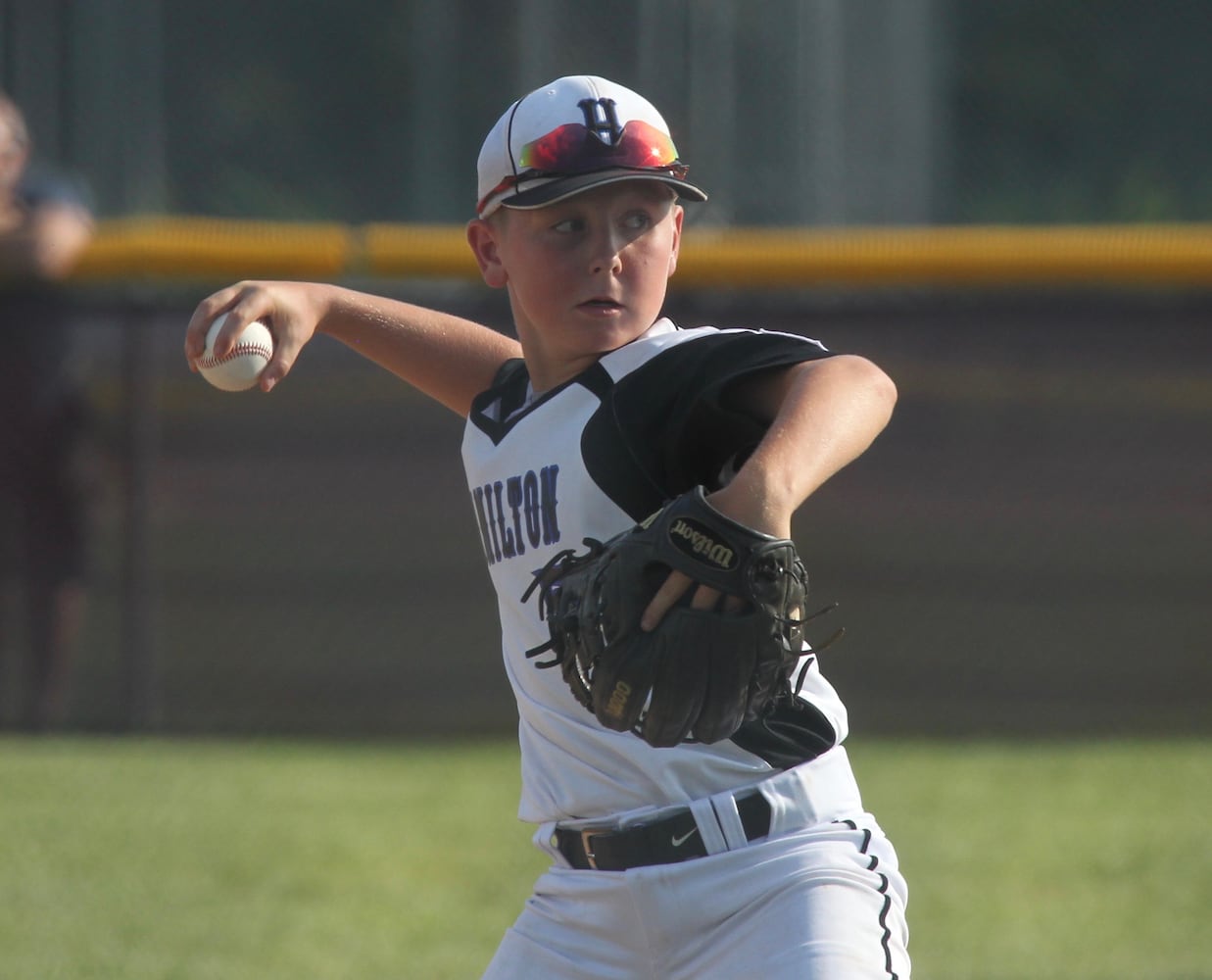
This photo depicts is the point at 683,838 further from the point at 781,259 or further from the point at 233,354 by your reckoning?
the point at 781,259

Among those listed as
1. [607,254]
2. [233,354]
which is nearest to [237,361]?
[233,354]

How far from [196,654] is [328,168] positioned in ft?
14.7

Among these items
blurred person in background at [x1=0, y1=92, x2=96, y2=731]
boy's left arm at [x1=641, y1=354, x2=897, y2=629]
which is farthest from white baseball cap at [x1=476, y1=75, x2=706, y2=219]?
blurred person in background at [x1=0, y1=92, x2=96, y2=731]

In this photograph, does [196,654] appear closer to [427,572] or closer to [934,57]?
[427,572]

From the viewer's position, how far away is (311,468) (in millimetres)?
6004

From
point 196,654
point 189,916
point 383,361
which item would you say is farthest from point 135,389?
point 383,361

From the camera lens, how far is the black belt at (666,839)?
1.99 metres

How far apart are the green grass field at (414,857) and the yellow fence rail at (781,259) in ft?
5.34

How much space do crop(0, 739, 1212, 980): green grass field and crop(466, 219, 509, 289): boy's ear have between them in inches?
72.8

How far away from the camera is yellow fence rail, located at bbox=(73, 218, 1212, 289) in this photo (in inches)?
231

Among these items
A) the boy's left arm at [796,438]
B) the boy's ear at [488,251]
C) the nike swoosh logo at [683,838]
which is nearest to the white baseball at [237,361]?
the boy's ear at [488,251]

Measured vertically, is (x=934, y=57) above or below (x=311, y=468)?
above

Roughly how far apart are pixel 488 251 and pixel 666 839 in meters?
0.84

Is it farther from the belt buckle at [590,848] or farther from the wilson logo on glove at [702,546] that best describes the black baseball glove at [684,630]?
the belt buckle at [590,848]
